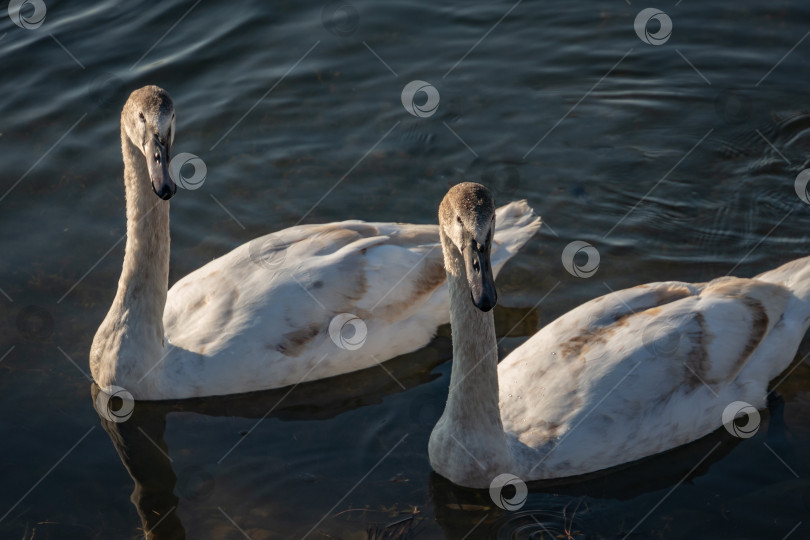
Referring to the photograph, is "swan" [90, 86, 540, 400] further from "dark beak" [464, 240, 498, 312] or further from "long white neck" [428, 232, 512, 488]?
"dark beak" [464, 240, 498, 312]

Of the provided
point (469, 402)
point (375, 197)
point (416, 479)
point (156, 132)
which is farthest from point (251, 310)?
point (375, 197)

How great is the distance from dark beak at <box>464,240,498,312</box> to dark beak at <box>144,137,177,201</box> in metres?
2.43

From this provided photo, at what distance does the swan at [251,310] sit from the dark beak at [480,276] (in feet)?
8.12

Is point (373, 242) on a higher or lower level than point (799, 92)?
lower

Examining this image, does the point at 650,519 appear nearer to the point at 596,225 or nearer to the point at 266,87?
the point at 596,225

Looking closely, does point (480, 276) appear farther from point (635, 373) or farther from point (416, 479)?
point (416, 479)

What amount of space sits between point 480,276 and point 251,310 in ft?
9.32

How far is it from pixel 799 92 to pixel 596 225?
3.38 metres

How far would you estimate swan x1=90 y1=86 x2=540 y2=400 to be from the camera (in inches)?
321

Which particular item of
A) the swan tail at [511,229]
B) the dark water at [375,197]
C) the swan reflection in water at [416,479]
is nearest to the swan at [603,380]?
the swan reflection in water at [416,479]

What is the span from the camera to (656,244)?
997cm

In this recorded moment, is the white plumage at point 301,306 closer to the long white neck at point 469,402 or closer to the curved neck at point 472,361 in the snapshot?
the long white neck at point 469,402

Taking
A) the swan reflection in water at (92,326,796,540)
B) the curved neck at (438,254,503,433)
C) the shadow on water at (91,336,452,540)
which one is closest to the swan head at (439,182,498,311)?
the curved neck at (438,254,503,433)

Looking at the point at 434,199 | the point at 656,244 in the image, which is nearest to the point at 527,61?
the point at 434,199
